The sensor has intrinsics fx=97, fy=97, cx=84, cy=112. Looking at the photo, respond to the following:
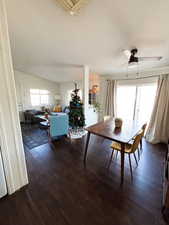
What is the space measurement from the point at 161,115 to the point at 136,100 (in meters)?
0.90

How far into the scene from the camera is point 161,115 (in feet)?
9.17

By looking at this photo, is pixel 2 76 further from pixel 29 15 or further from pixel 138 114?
pixel 138 114

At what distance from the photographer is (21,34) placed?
210cm

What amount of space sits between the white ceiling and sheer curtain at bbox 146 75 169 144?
0.64 meters

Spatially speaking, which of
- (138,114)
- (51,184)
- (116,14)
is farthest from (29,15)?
(138,114)

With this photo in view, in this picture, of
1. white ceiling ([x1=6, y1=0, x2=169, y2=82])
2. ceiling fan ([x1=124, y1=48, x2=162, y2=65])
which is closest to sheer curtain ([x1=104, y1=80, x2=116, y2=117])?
white ceiling ([x1=6, y1=0, x2=169, y2=82])

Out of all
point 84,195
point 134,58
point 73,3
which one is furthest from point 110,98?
point 84,195

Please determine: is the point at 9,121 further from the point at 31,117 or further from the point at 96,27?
the point at 31,117

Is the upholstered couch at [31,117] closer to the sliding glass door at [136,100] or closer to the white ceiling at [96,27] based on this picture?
the white ceiling at [96,27]

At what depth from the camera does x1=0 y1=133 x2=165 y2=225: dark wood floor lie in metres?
1.13

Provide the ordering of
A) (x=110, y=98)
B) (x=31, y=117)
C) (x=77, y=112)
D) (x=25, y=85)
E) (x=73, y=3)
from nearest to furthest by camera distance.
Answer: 1. (x=73, y=3)
2. (x=77, y=112)
3. (x=110, y=98)
4. (x=31, y=117)
5. (x=25, y=85)

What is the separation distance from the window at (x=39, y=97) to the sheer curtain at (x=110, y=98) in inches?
166

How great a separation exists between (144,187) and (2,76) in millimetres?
2523

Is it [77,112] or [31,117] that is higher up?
[77,112]
